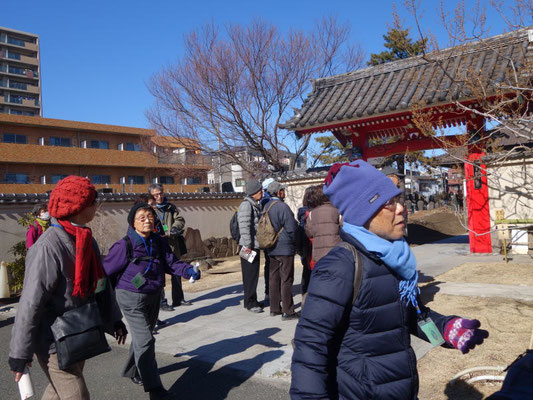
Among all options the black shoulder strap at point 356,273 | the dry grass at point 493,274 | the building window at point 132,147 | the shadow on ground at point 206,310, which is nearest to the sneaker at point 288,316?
the shadow on ground at point 206,310

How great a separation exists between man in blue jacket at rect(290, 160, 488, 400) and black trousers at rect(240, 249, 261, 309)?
4.68 metres

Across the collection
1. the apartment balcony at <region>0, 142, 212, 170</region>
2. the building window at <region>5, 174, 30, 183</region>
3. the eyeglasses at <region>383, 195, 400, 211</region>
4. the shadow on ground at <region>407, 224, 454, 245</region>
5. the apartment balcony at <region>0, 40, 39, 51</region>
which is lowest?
the shadow on ground at <region>407, 224, 454, 245</region>

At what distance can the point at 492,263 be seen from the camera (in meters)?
9.38

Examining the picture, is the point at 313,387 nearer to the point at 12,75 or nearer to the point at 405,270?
the point at 405,270

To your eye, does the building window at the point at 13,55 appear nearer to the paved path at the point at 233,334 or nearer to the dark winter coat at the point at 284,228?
the paved path at the point at 233,334

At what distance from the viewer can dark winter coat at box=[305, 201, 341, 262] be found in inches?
205

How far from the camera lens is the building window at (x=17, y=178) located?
3293cm

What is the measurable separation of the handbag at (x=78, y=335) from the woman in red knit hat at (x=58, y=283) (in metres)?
0.08

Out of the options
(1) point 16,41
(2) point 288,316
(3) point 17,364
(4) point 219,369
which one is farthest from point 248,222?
(1) point 16,41

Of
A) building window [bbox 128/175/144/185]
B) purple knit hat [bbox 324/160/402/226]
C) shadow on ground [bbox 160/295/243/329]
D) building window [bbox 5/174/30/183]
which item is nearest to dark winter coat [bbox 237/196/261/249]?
shadow on ground [bbox 160/295/243/329]

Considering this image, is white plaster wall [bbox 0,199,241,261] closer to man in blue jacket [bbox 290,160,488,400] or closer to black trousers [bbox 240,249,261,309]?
black trousers [bbox 240,249,261,309]

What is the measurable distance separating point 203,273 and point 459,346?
9.76 m

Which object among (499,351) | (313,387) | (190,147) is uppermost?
(190,147)

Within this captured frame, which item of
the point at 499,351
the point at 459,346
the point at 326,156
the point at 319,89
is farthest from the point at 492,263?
the point at 326,156
